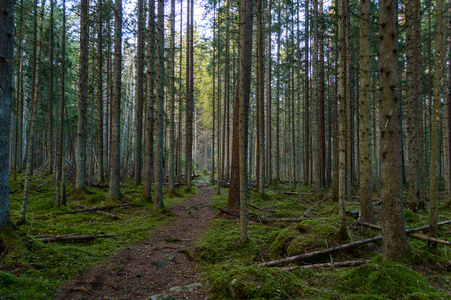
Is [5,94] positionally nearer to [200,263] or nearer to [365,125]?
[200,263]

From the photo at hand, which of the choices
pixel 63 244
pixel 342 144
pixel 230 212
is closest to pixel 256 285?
pixel 342 144

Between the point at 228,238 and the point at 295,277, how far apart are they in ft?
9.81

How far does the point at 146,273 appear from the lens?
4770mm

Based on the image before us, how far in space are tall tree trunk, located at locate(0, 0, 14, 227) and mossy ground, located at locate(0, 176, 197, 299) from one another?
2.13 feet

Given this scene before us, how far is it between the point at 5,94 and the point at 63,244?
3.31m

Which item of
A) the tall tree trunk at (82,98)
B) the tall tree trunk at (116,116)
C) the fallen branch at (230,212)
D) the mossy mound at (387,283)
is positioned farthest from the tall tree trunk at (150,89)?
the mossy mound at (387,283)

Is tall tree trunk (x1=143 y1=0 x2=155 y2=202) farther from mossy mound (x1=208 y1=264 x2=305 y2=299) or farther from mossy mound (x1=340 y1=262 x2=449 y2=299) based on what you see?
mossy mound (x1=340 y1=262 x2=449 y2=299)

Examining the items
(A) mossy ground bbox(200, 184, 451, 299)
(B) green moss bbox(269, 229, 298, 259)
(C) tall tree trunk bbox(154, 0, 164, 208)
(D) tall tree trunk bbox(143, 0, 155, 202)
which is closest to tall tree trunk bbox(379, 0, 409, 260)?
(A) mossy ground bbox(200, 184, 451, 299)

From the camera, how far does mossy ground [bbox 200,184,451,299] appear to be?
127 inches

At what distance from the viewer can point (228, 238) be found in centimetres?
651

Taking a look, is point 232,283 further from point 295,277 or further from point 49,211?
point 49,211

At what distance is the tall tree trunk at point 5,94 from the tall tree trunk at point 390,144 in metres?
6.30

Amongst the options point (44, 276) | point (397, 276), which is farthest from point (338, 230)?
point (44, 276)

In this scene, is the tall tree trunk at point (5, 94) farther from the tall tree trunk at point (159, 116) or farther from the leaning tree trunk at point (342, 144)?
the leaning tree trunk at point (342, 144)
